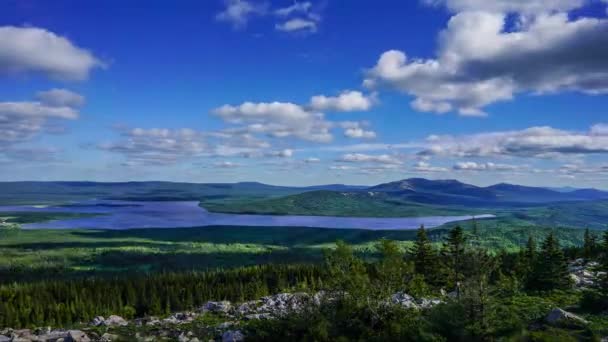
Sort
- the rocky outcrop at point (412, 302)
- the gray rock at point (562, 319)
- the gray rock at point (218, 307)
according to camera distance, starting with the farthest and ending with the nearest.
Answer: the gray rock at point (218, 307), the rocky outcrop at point (412, 302), the gray rock at point (562, 319)

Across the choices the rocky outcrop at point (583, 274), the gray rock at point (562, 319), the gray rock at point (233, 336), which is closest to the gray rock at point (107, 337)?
the gray rock at point (233, 336)

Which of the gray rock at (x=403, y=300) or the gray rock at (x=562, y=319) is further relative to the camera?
the gray rock at (x=403, y=300)

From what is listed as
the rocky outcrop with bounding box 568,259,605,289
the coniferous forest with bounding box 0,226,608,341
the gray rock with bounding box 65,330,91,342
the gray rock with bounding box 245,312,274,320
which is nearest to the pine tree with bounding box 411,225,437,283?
the coniferous forest with bounding box 0,226,608,341

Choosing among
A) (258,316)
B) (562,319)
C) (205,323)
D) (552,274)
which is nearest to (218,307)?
(205,323)

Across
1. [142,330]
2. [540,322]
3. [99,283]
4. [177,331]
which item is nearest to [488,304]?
[540,322]

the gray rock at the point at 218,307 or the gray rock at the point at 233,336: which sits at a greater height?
the gray rock at the point at 233,336

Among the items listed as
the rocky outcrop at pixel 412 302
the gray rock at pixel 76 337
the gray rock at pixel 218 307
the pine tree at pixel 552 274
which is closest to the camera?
the gray rock at pixel 76 337

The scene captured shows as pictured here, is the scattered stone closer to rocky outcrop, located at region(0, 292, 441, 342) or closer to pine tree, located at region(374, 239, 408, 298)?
rocky outcrop, located at region(0, 292, 441, 342)

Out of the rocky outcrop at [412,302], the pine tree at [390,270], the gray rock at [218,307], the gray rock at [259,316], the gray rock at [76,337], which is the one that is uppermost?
the pine tree at [390,270]

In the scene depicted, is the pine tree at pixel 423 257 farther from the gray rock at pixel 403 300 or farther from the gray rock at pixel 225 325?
the gray rock at pixel 225 325

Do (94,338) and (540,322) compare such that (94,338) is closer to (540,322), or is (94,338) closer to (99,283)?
(540,322)
